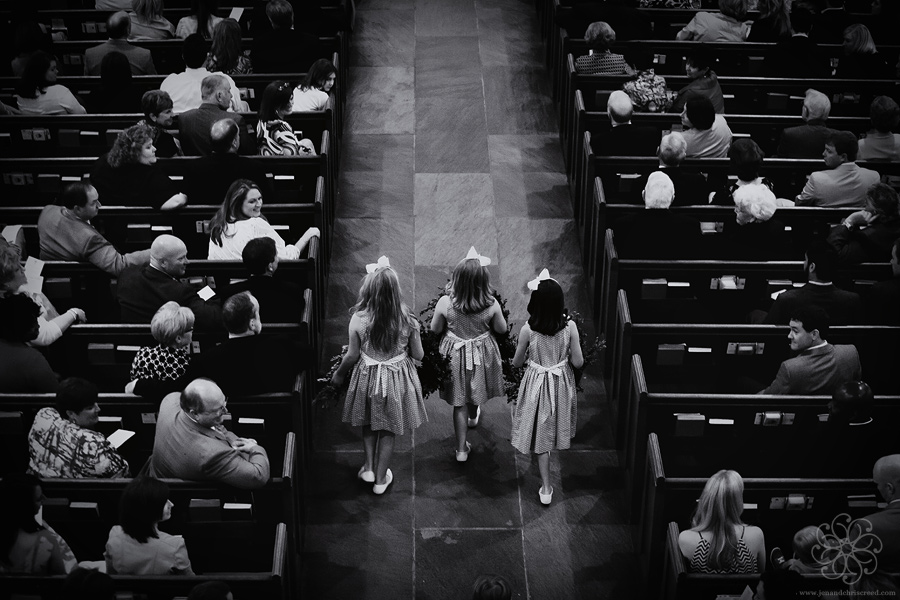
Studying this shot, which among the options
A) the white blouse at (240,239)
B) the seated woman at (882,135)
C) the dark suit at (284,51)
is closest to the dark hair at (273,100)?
the white blouse at (240,239)

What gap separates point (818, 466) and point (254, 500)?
297cm

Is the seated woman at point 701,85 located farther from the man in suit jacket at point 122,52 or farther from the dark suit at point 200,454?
the dark suit at point 200,454

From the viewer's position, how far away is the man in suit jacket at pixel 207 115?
761 centimetres

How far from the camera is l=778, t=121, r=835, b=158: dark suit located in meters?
7.91

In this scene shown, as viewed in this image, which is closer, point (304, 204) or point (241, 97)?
point (304, 204)

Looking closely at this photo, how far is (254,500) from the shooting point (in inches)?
211

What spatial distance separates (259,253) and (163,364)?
869 mm

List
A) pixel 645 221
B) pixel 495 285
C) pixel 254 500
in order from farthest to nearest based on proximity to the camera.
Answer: pixel 495 285
pixel 645 221
pixel 254 500

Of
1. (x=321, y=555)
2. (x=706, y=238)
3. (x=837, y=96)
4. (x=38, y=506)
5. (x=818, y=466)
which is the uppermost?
(x=837, y=96)

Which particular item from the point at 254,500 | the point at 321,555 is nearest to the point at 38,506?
the point at 254,500

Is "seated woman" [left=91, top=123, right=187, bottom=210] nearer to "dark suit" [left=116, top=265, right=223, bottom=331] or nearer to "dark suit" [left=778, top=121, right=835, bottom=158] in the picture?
"dark suit" [left=116, top=265, right=223, bottom=331]

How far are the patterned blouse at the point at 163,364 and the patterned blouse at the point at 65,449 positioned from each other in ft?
1.48

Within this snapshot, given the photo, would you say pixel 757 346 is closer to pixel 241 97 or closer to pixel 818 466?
pixel 818 466

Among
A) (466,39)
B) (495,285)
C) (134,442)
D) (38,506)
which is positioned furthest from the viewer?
(466,39)
